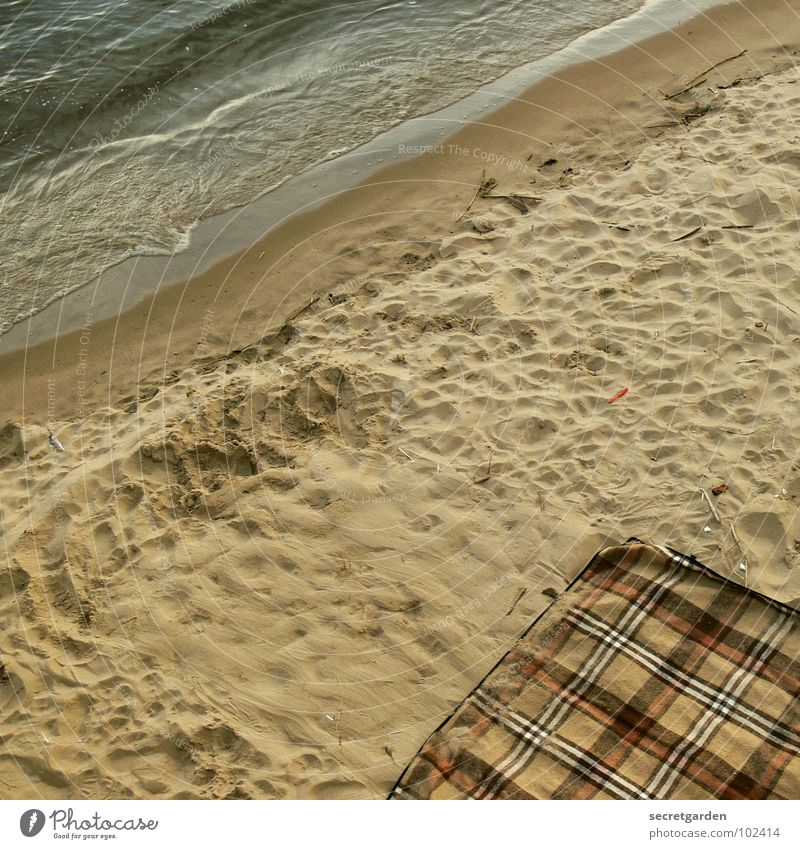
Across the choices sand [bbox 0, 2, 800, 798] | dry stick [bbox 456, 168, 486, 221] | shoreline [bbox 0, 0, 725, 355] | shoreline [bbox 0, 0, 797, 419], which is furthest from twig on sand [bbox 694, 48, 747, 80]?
dry stick [bbox 456, 168, 486, 221]

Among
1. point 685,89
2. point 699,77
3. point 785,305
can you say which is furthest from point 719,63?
point 785,305

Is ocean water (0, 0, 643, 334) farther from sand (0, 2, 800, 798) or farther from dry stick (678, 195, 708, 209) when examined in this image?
dry stick (678, 195, 708, 209)

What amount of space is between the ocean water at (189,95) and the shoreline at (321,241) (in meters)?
0.57

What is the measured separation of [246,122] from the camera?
10.9 metres

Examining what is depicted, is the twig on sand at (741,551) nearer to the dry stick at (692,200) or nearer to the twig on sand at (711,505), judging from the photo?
the twig on sand at (711,505)

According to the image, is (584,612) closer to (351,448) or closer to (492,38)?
(351,448)

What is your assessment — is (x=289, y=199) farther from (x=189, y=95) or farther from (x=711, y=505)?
(x=711, y=505)

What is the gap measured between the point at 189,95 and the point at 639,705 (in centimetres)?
981

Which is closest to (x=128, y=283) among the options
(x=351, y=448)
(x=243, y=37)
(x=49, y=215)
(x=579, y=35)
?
(x=49, y=215)

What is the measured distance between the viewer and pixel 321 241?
29.0 feet

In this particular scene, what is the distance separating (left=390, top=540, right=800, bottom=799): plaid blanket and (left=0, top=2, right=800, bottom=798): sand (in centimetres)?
24

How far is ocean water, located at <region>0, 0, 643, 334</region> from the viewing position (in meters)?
9.59

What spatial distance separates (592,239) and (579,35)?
5868 millimetres
